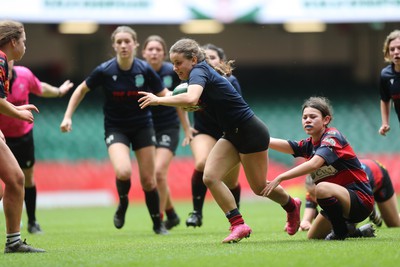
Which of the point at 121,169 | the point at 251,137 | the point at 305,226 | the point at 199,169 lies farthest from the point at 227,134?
the point at 199,169

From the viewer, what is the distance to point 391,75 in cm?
932

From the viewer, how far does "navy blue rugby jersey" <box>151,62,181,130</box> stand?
1038 centimetres

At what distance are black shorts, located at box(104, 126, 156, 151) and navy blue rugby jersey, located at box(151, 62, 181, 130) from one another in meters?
1.32

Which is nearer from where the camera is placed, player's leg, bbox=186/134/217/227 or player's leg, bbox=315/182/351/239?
player's leg, bbox=315/182/351/239

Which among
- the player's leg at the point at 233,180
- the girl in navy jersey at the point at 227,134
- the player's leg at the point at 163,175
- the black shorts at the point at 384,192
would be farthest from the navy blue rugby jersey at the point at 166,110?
the girl in navy jersey at the point at 227,134

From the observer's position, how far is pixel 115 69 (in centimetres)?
910

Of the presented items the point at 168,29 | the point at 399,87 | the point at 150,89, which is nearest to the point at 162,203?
the point at 150,89

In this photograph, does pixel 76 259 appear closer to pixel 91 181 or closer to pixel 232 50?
pixel 91 181

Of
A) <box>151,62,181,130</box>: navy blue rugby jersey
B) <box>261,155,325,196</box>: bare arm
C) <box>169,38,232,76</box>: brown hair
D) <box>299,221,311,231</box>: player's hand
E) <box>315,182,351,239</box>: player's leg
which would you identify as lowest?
<box>299,221,311,231</box>: player's hand

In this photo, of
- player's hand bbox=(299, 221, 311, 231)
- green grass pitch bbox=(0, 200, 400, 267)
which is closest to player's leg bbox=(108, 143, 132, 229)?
green grass pitch bbox=(0, 200, 400, 267)

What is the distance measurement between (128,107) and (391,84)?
119 inches

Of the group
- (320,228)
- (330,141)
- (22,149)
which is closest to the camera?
(330,141)

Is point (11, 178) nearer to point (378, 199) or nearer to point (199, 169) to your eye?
point (199, 169)

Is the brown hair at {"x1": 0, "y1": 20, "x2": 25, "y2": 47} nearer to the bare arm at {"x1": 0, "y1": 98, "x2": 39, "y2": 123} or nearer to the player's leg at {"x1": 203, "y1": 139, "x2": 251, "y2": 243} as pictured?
the bare arm at {"x1": 0, "y1": 98, "x2": 39, "y2": 123}
